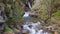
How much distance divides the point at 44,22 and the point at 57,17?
1002 millimetres

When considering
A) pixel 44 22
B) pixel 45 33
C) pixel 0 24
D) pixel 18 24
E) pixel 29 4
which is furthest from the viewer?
pixel 29 4

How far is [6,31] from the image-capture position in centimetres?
856

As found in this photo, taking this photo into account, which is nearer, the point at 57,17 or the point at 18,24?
the point at 18,24

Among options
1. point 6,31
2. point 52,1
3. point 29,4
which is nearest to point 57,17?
point 52,1

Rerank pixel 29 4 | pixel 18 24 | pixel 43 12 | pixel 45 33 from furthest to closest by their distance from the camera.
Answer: pixel 29 4 < pixel 43 12 < pixel 18 24 < pixel 45 33

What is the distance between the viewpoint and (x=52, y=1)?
1192 centimetres

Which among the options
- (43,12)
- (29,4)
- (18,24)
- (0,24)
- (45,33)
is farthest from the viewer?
(29,4)

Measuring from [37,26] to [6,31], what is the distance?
2812 millimetres

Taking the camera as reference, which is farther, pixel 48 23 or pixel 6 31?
pixel 48 23

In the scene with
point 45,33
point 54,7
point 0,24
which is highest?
point 54,7

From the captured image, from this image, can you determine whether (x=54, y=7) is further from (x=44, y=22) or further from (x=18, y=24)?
(x=18, y=24)

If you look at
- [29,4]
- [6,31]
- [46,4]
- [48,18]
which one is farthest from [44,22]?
[29,4]

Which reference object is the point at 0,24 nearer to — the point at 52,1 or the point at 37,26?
the point at 37,26

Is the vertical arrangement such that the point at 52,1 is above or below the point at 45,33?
above
